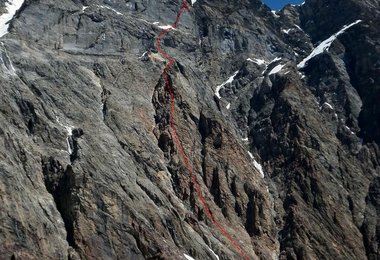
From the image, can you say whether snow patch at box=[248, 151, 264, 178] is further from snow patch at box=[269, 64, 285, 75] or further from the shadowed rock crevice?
the shadowed rock crevice

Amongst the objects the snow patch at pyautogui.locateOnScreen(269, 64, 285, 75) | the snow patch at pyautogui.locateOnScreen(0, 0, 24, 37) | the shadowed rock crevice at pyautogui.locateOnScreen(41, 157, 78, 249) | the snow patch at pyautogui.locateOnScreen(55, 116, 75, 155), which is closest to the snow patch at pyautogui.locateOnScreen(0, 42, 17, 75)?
the snow patch at pyautogui.locateOnScreen(55, 116, 75, 155)

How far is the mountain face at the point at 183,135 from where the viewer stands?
71750 millimetres

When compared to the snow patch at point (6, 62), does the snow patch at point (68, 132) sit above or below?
below

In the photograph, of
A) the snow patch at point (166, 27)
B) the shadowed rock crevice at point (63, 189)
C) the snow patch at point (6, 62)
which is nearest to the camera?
the shadowed rock crevice at point (63, 189)

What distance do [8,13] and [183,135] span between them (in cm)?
3336

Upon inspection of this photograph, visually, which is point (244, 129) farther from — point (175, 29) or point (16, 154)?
point (16, 154)

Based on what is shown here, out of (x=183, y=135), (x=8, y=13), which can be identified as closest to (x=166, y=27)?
(x=8, y=13)

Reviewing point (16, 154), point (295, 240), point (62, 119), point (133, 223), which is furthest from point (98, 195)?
point (295, 240)

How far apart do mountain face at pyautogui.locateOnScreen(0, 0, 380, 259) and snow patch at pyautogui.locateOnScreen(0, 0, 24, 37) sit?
655 millimetres

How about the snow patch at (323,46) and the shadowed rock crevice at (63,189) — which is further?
the snow patch at (323,46)

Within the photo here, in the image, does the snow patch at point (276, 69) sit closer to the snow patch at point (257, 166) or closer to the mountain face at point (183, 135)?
the mountain face at point (183, 135)

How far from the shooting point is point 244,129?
115m

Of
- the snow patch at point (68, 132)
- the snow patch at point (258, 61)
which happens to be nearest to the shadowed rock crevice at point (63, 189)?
the snow patch at point (68, 132)

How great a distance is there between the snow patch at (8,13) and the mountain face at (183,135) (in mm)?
655
